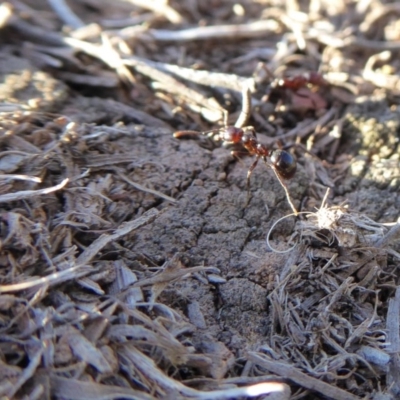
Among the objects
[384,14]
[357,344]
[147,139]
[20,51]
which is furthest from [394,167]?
[20,51]

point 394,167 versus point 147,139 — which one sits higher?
point 147,139

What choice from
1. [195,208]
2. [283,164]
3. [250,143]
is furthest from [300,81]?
[195,208]

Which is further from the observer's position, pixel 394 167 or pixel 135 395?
pixel 394 167

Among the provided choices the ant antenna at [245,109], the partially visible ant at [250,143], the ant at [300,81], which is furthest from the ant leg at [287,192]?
the ant at [300,81]

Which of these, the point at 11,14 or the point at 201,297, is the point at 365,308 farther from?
the point at 11,14

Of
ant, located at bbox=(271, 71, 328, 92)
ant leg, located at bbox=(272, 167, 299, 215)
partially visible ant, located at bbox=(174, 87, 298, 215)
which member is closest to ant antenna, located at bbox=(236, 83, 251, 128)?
partially visible ant, located at bbox=(174, 87, 298, 215)

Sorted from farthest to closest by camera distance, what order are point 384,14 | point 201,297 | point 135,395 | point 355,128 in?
point 384,14
point 355,128
point 201,297
point 135,395

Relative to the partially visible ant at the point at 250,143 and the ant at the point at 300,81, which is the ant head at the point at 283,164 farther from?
the ant at the point at 300,81

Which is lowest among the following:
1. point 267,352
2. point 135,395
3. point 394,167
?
point 394,167

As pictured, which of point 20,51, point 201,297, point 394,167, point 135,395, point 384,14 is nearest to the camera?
point 135,395
